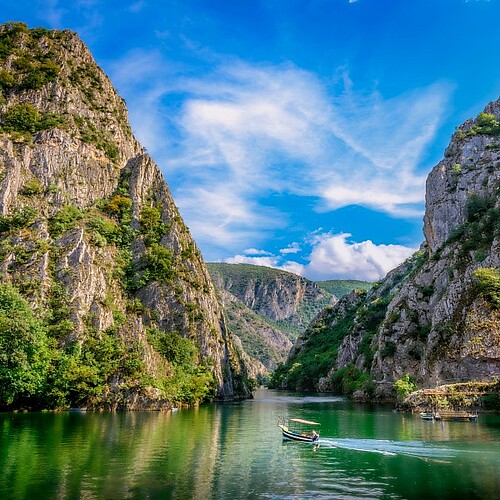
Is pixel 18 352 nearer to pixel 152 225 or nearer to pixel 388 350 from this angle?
pixel 152 225

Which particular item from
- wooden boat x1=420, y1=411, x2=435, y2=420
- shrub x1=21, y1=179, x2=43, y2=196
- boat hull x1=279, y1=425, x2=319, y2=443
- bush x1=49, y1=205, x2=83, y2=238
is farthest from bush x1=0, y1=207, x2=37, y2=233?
wooden boat x1=420, y1=411, x2=435, y2=420

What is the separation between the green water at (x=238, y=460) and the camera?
2948 cm

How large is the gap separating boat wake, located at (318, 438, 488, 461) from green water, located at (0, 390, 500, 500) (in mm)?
88

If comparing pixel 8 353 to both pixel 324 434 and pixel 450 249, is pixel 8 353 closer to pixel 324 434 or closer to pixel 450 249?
pixel 324 434

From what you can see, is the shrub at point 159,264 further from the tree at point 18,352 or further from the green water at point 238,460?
the green water at point 238,460

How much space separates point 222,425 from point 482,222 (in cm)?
7468

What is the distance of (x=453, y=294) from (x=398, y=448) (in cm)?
6264

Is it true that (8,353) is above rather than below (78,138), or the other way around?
below

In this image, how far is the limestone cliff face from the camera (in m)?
92.0

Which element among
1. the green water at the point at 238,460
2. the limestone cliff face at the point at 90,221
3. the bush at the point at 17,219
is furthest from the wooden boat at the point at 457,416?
the bush at the point at 17,219

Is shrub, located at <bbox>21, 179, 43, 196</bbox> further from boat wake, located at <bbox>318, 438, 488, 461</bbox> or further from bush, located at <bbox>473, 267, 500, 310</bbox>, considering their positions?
bush, located at <bbox>473, 267, 500, 310</bbox>

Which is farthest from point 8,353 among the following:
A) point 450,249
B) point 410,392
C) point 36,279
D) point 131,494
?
point 450,249

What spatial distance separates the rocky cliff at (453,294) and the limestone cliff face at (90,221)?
3854 centimetres

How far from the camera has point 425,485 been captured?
31.0m
